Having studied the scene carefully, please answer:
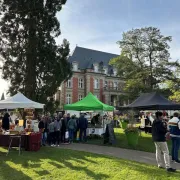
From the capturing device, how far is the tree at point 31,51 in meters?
21.6

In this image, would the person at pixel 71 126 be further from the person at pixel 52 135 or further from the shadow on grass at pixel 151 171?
the shadow on grass at pixel 151 171

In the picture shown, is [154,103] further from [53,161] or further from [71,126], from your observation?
[53,161]

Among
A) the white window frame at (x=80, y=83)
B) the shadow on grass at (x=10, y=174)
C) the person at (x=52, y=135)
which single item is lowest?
the shadow on grass at (x=10, y=174)

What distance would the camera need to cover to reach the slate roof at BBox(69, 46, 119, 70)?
58106 millimetres

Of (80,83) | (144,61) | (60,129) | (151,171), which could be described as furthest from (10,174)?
(80,83)

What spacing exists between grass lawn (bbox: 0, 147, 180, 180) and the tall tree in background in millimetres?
30651

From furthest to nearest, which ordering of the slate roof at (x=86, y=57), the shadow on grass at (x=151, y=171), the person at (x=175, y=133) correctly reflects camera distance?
1. the slate roof at (x=86, y=57)
2. the person at (x=175, y=133)
3. the shadow on grass at (x=151, y=171)

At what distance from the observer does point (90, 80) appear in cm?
5831

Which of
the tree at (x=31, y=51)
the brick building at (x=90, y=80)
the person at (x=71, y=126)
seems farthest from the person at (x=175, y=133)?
the brick building at (x=90, y=80)

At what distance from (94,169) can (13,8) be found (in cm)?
1829

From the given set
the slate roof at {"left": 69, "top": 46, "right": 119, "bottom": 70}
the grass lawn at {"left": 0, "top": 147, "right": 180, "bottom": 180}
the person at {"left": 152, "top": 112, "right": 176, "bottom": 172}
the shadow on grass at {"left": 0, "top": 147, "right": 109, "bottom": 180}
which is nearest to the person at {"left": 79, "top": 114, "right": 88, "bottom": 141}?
the shadow on grass at {"left": 0, "top": 147, "right": 109, "bottom": 180}

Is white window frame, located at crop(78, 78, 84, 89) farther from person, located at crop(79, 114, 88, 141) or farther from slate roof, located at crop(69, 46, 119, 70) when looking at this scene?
person, located at crop(79, 114, 88, 141)

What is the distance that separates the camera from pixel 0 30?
73.6 feet

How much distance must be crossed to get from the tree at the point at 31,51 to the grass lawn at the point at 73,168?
12.0 meters
